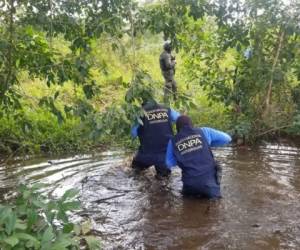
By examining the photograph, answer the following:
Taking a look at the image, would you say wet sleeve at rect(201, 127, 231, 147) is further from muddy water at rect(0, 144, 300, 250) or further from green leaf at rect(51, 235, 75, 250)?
green leaf at rect(51, 235, 75, 250)

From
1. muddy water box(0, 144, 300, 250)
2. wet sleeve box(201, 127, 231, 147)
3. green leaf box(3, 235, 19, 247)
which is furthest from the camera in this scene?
wet sleeve box(201, 127, 231, 147)

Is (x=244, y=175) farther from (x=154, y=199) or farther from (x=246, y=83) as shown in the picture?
(x=246, y=83)

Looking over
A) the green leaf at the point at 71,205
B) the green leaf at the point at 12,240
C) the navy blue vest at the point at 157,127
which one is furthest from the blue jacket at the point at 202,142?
the green leaf at the point at 12,240

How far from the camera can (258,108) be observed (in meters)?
9.96

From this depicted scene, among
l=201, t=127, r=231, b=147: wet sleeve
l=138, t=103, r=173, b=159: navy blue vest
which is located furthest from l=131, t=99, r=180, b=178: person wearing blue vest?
l=201, t=127, r=231, b=147: wet sleeve

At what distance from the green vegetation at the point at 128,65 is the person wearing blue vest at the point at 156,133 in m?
0.52

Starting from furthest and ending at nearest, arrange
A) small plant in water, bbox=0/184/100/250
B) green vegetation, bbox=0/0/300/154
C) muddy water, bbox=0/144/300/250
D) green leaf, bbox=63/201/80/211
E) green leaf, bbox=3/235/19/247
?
1. muddy water, bbox=0/144/300/250
2. green vegetation, bbox=0/0/300/154
3. green leaf, bbox=63/201/80/211
4. small plant in water, bbox=0/184/100/250
5. green leaf, bbox=3/235/19/247

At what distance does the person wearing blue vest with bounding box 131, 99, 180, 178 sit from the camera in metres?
7.20

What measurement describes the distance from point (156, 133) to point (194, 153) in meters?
1.01

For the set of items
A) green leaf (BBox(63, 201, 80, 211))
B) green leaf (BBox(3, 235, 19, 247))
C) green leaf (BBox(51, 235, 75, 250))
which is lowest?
green leaf (BBox(51, 235, 75, 250))

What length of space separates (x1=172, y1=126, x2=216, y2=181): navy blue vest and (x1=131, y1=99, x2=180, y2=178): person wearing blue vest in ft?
2.75

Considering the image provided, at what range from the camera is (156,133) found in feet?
23.7

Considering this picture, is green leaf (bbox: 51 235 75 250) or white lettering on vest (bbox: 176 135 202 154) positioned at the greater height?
green leaf (bbox: 51 235 75 250)

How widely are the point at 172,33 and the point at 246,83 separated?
4.23 metres
